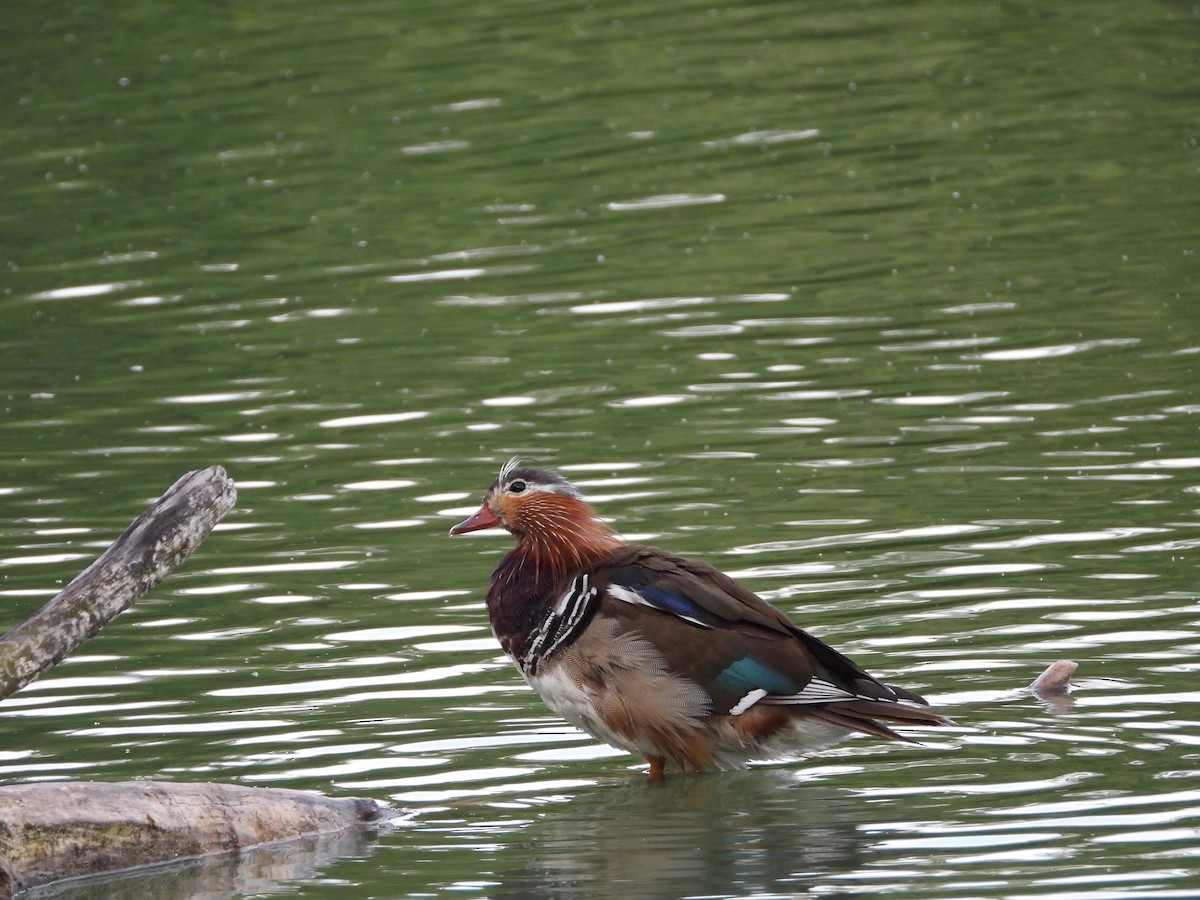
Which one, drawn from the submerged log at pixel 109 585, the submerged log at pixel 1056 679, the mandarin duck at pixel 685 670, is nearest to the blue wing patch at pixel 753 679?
the mandarin duck at pixel 685 670

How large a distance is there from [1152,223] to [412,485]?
6.95 metres

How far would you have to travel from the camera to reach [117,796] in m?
7.63

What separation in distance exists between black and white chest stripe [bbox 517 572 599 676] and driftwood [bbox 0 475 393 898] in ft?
4.33


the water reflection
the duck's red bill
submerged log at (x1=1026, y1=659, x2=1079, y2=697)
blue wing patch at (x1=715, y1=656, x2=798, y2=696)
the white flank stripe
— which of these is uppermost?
the duck's red bill

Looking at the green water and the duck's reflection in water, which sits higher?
the green water

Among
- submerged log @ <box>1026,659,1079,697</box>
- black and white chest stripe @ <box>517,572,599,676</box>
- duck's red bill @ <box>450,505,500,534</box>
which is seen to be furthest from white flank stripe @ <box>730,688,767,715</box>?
duck's red bill @ <box>450,505,500,534</box>

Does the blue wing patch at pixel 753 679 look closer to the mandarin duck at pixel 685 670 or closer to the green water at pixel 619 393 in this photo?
the mandarin duck at pixel 685 670

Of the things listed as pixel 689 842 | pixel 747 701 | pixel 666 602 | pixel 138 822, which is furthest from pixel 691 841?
pixel 138 822

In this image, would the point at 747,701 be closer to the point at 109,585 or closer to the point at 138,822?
the point at 138,822

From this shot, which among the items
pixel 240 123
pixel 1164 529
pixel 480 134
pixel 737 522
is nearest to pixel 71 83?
pixel 240 123

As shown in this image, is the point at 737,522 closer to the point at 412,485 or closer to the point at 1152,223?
the point at 412,485

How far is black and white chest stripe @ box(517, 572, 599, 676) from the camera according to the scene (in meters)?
8.69

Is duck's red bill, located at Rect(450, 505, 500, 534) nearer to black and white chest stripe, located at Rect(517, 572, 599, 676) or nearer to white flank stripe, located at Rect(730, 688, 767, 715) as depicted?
black and white chest stripe, located at Rect(517, 572, 599, 676)

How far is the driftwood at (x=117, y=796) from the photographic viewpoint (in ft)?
24.3
